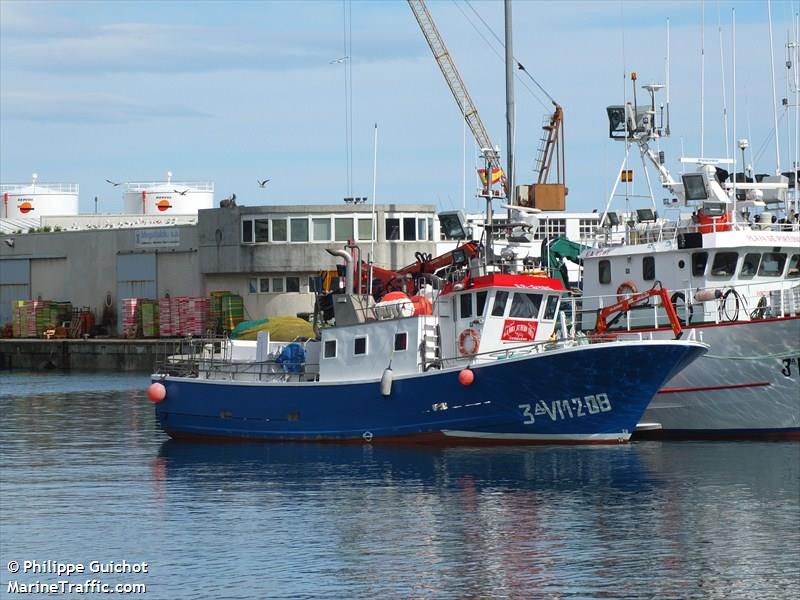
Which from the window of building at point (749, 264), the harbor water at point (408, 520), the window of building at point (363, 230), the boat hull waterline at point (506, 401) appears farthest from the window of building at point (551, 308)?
the window of building at point (363, 230)

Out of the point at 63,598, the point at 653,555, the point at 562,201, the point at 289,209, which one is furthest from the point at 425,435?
the point at 289,209

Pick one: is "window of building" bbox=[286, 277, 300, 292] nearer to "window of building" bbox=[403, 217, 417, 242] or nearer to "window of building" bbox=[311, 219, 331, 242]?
"window of building" bbox=[311, 219, 331, 242]

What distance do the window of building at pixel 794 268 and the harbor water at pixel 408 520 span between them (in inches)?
183

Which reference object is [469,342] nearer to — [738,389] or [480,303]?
[480,303]

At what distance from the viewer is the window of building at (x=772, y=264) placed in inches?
1405

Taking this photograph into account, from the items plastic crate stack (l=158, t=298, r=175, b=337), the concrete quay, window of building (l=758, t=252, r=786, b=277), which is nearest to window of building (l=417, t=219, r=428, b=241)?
plastic crate stack (l=158, t=298, r=175, b=337)

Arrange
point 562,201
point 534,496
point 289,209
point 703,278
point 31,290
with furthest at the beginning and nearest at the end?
point 31,290 → point 289,209 → point 562,201 → point 703,278 → point 534,496

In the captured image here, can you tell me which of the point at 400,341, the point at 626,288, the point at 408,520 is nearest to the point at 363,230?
the point at 626,288

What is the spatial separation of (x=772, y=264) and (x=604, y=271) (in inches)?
171

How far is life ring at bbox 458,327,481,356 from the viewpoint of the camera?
109ft

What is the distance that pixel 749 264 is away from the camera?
3556 centimetres

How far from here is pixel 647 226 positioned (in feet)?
123

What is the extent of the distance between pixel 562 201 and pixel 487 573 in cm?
2850

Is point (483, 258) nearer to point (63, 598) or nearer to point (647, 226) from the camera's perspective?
point (647, 226)
